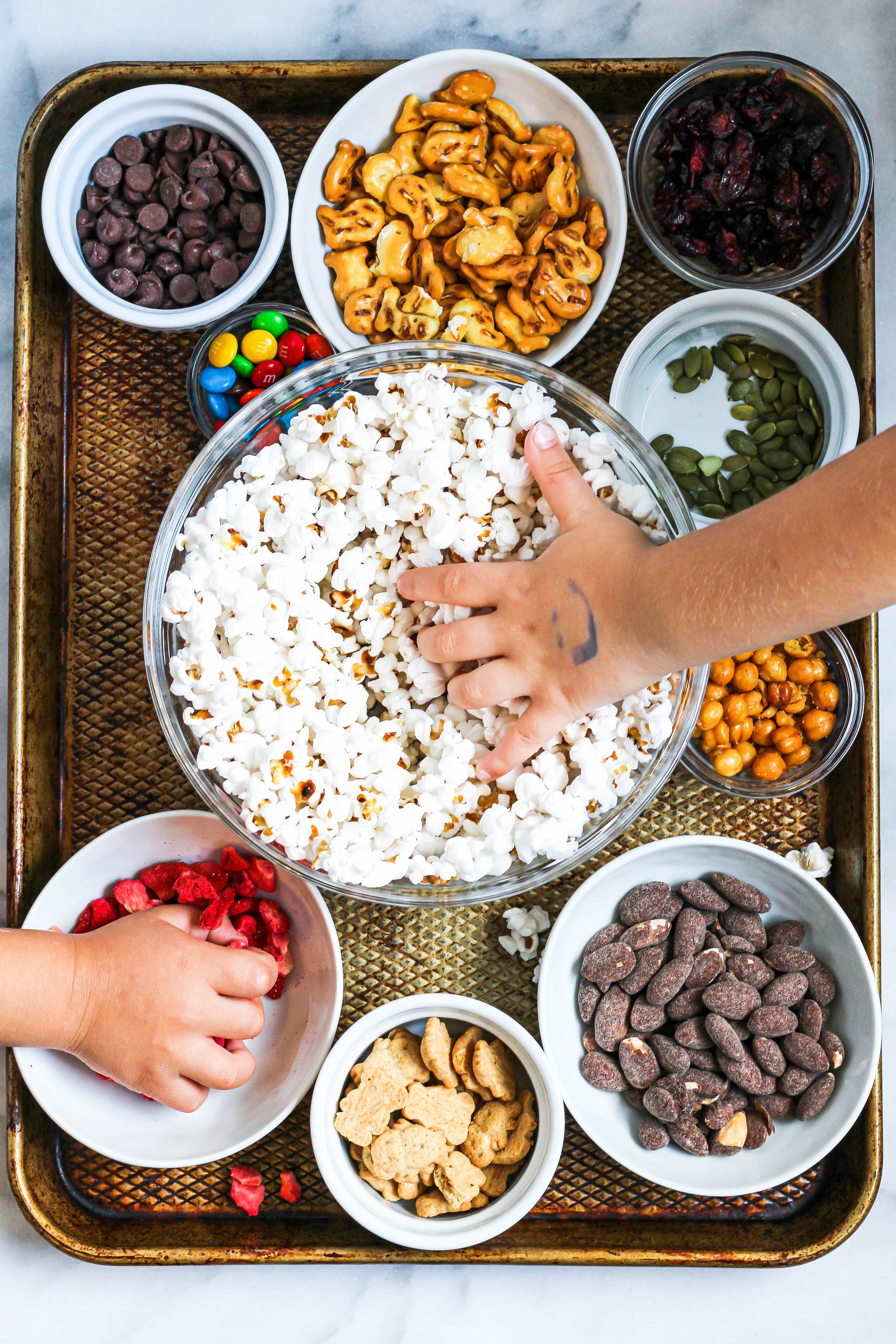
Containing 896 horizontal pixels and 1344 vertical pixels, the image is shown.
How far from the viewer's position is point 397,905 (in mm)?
967

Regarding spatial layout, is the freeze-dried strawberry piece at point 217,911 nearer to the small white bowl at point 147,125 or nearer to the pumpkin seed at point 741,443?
the small white bowl at point 147,125

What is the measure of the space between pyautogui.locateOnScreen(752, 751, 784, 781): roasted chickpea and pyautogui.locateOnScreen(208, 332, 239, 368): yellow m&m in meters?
0.67

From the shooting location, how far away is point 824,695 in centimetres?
99

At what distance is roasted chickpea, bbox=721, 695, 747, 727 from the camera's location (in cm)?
97

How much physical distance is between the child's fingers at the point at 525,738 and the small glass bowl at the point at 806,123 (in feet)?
1.57

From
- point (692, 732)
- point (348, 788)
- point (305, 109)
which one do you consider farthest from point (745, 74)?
point (348, 788)

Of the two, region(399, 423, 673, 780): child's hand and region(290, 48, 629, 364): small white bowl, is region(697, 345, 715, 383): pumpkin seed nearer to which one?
region(290, 48, 629, 364): small white bowl

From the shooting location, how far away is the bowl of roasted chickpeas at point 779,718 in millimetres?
975

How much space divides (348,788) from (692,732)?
356 millimetres

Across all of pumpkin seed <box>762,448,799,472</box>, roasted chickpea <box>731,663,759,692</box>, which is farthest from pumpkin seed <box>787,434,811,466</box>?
roasted chickpea <box>731,663,759,692</box>

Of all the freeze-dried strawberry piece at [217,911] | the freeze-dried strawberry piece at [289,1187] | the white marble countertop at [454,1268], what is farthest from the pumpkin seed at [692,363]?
the freeze-dried strawberry piece at [289,1187]

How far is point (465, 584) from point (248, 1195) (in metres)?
0.66

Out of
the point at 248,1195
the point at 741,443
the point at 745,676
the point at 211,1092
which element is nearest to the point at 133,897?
the point at 211,1092

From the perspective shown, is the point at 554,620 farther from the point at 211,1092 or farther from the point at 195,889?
the point at 211,1092
